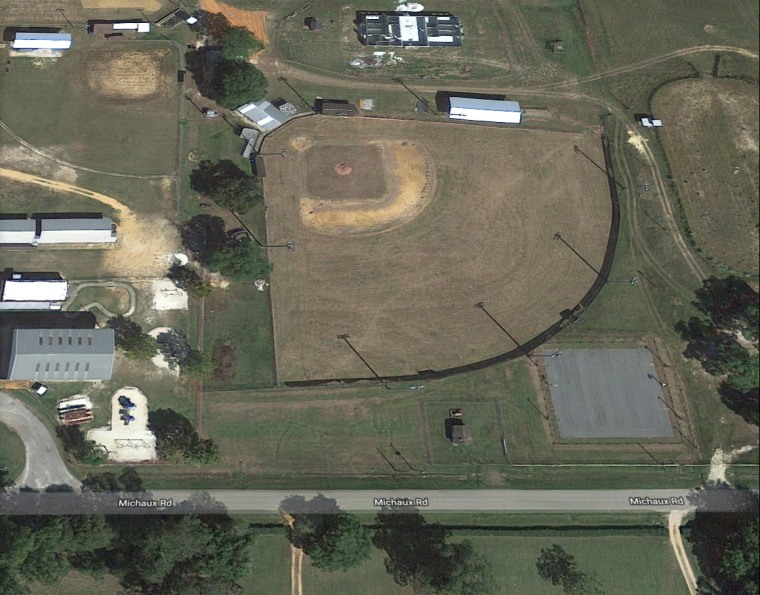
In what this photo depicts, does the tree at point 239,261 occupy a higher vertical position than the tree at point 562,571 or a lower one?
higher

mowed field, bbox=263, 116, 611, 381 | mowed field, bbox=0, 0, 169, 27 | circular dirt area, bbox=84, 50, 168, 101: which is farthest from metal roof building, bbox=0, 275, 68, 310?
mowed field, bbox=0, 0, 169, 27

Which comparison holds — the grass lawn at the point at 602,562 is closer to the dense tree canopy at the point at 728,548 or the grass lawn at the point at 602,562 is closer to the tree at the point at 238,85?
the dense tree canopy at the point at 728,548

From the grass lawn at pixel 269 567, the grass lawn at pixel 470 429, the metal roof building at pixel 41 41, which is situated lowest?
the grass lawn at pixel 269 567

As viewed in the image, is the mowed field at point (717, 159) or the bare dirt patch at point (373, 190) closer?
the bare dirt patch at point (373, 190)

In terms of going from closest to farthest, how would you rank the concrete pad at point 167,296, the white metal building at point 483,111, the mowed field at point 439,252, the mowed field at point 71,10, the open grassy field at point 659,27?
the concrete pad at point 167,296, the mowed field at point 439,252, the white metal building at point 483,111, the mowed field at point 71,10, the open grassy field at point 659,27

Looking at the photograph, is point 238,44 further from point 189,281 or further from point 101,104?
point 189,281

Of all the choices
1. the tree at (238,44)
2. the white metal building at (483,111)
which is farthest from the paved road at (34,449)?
the white metal building at (483,111)

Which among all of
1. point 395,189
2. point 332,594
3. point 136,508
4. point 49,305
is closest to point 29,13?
point 49,305
